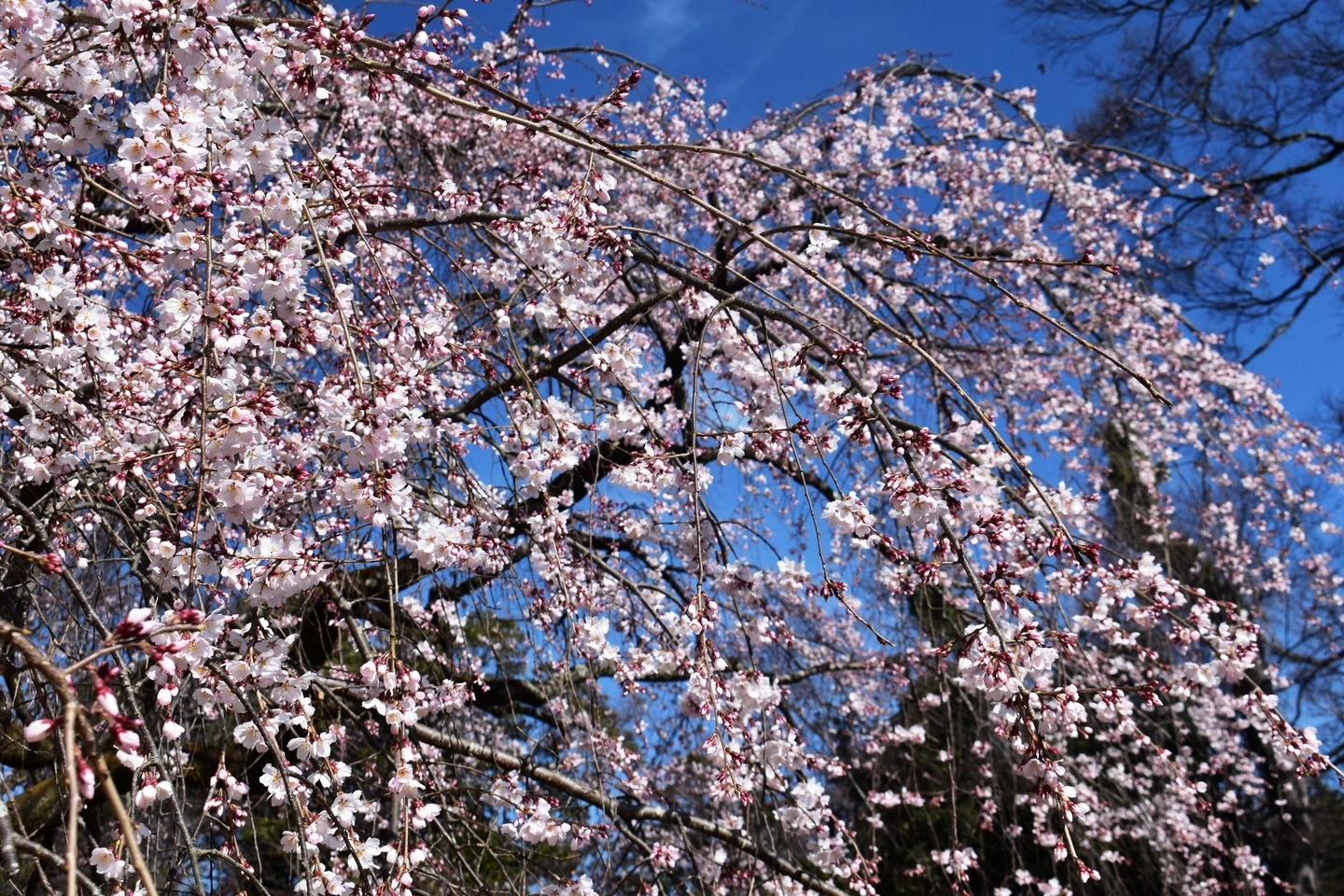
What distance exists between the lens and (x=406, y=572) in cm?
338

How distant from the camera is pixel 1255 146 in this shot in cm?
836

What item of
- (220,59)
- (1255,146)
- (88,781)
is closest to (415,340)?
(220,59)

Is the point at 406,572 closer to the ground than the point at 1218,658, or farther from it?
closer to the ground

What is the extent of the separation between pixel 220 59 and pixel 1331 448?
7.94m

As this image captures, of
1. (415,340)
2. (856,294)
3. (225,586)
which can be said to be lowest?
(225,586)

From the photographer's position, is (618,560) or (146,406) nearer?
(146,406)

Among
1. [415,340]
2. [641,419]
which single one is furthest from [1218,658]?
[415,340]

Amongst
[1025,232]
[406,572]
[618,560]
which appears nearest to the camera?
[406,572]

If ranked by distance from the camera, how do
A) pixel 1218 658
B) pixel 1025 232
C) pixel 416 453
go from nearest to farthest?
pixel 1218 658 < pixel 416 453 < pixel 1025 232

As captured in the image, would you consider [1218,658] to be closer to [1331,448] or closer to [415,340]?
[415,340]

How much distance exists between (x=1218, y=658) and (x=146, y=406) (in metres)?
2.97

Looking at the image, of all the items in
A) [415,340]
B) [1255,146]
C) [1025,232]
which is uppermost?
[1255,146]

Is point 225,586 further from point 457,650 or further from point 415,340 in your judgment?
point 457,650

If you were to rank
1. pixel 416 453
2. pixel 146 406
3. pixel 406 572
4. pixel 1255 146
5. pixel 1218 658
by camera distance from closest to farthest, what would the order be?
pixel 146 406 < pixel 1218 658 < pixel 416 453 < pixel 406 572 < pixel 1255 146
